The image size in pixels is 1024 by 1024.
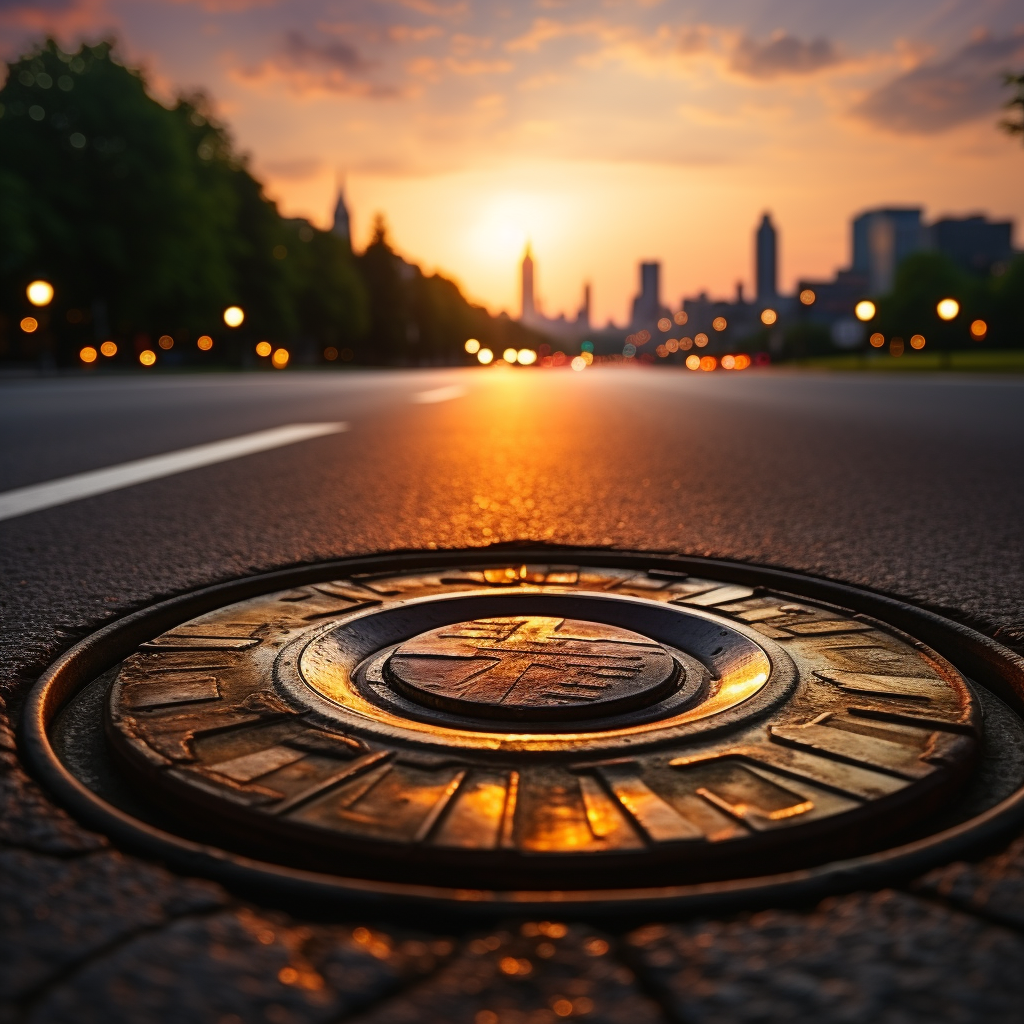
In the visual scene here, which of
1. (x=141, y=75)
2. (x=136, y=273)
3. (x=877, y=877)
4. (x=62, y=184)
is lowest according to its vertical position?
(x=877, y=877)

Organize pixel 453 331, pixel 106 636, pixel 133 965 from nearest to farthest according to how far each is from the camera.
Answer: pixel 133 965 < pixel 106 636 < pixel 453 331

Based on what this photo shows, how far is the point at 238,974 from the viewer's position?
3.18 feet

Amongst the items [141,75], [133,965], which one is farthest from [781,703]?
[141,75]

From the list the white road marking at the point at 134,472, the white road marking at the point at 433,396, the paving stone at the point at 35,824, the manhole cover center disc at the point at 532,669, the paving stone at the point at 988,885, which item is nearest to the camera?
the paving stone at the point at 988,885

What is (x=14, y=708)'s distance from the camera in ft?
5.90

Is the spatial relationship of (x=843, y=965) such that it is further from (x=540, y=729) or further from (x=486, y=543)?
(x=486, y=543)

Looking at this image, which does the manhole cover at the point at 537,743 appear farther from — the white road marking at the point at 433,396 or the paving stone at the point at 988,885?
the white road marking at the point at 433,396

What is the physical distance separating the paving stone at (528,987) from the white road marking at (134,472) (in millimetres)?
3716

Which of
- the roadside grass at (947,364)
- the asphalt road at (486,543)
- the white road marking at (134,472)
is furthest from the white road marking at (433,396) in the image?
the roadside grass at (947,364)

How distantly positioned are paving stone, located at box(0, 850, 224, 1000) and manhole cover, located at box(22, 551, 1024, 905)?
49mm

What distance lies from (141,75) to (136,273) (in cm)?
781

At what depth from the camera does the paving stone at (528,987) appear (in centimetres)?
91

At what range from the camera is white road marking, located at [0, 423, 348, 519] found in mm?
4605

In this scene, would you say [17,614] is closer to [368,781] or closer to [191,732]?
[191,732]
